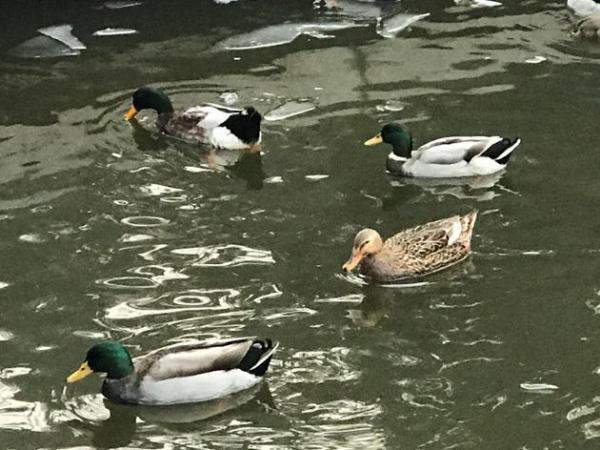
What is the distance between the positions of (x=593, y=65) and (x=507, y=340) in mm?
4881

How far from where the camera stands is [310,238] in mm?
8078

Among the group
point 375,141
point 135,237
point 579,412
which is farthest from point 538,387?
point 375,141

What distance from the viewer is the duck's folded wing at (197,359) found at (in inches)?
247

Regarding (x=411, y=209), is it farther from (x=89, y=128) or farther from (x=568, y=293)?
(x=89, y=128)

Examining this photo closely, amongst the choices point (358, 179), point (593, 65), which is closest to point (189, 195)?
point (358, 179)

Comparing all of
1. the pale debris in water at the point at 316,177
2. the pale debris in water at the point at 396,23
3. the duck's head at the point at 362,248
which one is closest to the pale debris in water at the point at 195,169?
the pale debris in water at the point at 316,177

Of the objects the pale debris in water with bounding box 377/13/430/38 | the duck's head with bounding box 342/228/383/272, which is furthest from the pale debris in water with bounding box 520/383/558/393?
the pale debris in water with bounding box 377/13/430/38

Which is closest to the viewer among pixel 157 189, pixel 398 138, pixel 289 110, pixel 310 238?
pixel 310 238

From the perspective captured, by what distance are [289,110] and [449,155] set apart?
1788mm

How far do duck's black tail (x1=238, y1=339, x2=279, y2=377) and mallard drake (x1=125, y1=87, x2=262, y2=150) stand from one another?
124 inches

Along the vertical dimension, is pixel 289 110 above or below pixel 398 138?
below

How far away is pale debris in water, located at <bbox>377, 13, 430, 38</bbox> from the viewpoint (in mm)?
12047

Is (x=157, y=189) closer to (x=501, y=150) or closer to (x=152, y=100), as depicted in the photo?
(x=152, y=100)

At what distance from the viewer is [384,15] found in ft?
41.2
